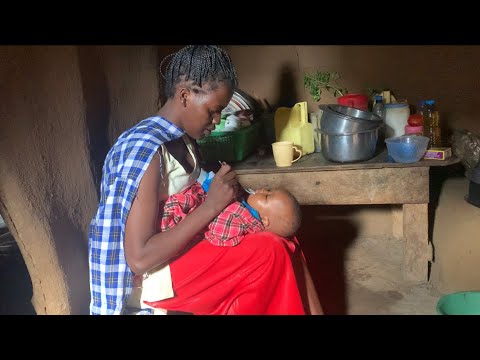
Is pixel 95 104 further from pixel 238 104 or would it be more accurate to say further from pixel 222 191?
pixel 238 104

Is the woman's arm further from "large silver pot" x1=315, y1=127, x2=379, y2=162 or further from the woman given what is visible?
"large silver pot" x1=315, y1=127, x2=379, y2=162

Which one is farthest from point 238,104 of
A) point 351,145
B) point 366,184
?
point 366,184

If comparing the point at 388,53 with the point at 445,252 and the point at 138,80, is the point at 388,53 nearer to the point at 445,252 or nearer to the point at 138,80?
the point at 445,252

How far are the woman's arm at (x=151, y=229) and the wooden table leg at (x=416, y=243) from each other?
1.49 meters

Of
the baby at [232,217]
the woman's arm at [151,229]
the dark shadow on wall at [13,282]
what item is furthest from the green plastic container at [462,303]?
the dark shadow on wall at [13,282]

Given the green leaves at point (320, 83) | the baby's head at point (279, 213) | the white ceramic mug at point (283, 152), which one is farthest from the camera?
the green leaves at point (320, 83)

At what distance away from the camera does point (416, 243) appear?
2703 mm

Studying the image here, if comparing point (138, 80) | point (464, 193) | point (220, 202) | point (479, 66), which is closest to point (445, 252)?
point (464, 193)

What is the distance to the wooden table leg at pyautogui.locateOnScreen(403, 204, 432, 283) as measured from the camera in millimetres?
2641

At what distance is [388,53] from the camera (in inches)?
133

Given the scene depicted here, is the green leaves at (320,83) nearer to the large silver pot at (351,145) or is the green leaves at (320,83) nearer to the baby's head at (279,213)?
the large silver pot at (351,145)

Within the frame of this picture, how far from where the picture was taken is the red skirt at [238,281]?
5.35 feet

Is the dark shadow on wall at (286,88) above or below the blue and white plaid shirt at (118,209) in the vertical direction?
above

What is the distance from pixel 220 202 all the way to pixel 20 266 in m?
1.09
